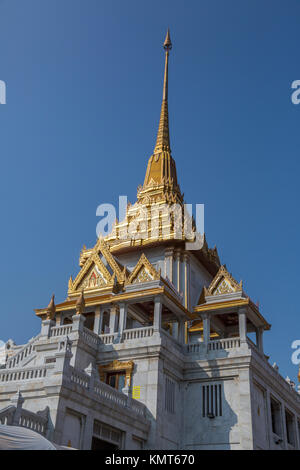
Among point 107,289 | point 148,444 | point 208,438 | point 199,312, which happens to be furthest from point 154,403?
point 107,289

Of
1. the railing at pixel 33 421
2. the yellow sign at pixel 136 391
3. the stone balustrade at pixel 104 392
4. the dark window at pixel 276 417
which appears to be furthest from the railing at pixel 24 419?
the dark window at pixel 276 417

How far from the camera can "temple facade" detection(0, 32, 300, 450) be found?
69.7 feet

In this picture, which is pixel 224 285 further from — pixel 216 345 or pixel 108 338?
pixel 108 338

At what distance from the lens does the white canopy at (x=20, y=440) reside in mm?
14295

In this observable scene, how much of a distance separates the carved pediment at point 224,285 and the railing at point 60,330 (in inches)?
315

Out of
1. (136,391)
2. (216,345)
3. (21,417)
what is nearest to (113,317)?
(136,391)

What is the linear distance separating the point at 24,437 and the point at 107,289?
1780 centimetres

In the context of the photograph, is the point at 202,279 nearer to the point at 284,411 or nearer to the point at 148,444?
the point at 284,411

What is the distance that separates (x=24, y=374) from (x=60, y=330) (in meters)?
6.34

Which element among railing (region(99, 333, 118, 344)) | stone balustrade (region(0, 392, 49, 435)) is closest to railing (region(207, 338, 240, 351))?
railing (region(99, 333, 118, 344))

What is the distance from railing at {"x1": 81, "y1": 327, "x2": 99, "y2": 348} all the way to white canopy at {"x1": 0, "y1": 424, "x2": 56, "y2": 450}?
12705mm

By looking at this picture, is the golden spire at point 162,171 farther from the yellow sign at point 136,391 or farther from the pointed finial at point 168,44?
the yellow sign at point 136,391

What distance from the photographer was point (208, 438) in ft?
88.8

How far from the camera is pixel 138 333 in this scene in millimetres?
28656
